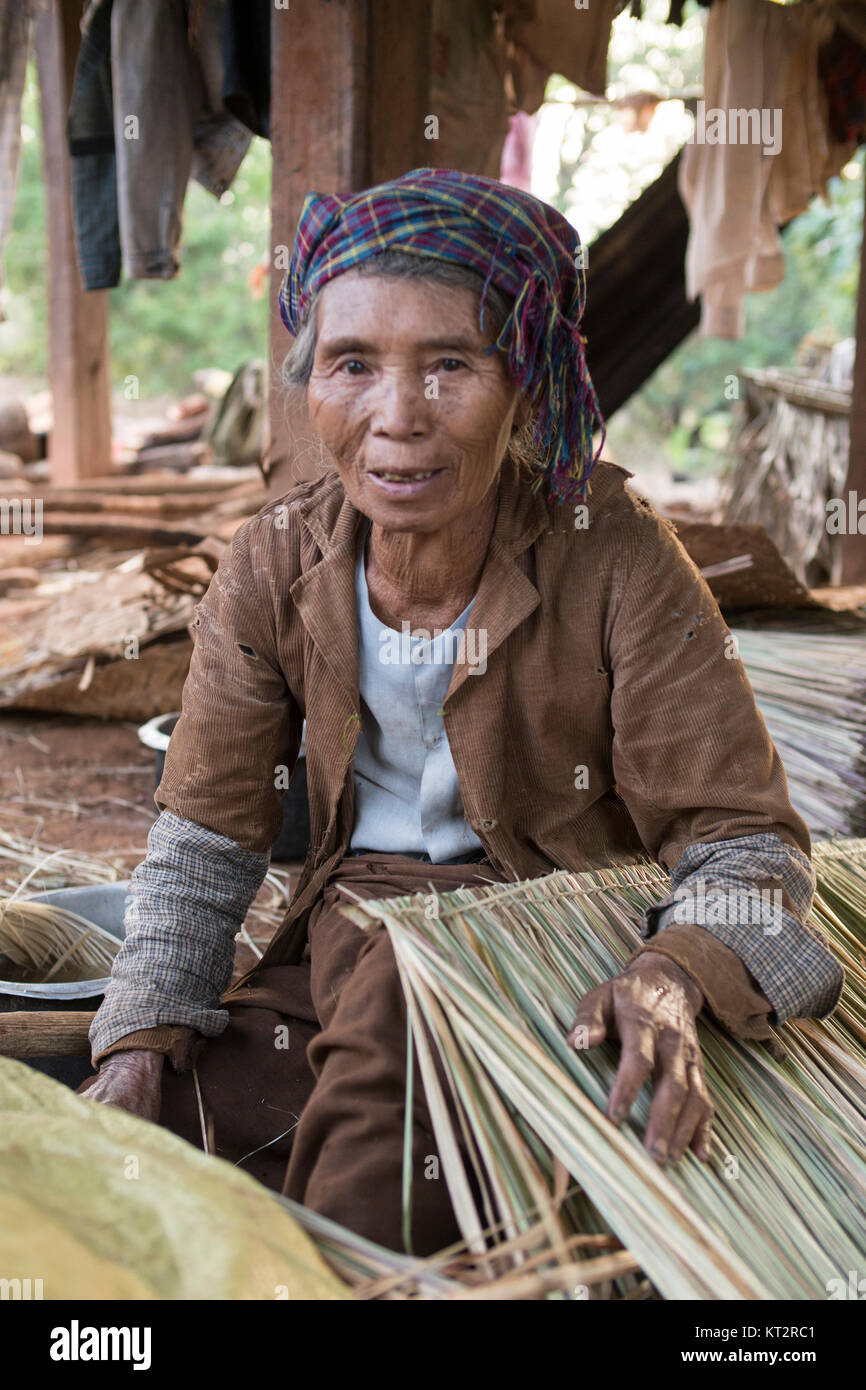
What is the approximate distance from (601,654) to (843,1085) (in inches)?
24.8

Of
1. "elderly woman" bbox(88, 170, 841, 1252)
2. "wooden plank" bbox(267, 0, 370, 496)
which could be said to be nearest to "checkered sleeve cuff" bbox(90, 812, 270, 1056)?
"elderly woman" bbox(88, 170, 841, 1252)

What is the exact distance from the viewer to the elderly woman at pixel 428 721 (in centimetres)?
147

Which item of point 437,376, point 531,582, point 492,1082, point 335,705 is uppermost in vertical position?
point 437,376

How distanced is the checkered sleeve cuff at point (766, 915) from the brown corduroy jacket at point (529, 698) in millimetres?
39

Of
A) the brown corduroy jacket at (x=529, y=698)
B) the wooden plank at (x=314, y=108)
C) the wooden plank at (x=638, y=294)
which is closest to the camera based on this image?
the brown corduroy jacket at (x=529, y=698)

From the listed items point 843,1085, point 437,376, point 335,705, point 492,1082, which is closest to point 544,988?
point 492,1082

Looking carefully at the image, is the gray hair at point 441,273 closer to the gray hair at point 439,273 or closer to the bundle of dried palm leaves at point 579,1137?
the gray hair at point 439,273

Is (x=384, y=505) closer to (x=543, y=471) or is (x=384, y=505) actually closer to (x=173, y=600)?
(x=543, y=471)

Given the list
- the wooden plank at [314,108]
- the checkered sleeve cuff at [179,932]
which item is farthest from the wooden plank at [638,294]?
the checkered sleeve cuff at [179,932]

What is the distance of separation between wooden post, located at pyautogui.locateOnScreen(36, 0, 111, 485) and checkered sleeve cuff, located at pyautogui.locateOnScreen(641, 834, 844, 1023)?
5.61 metres
